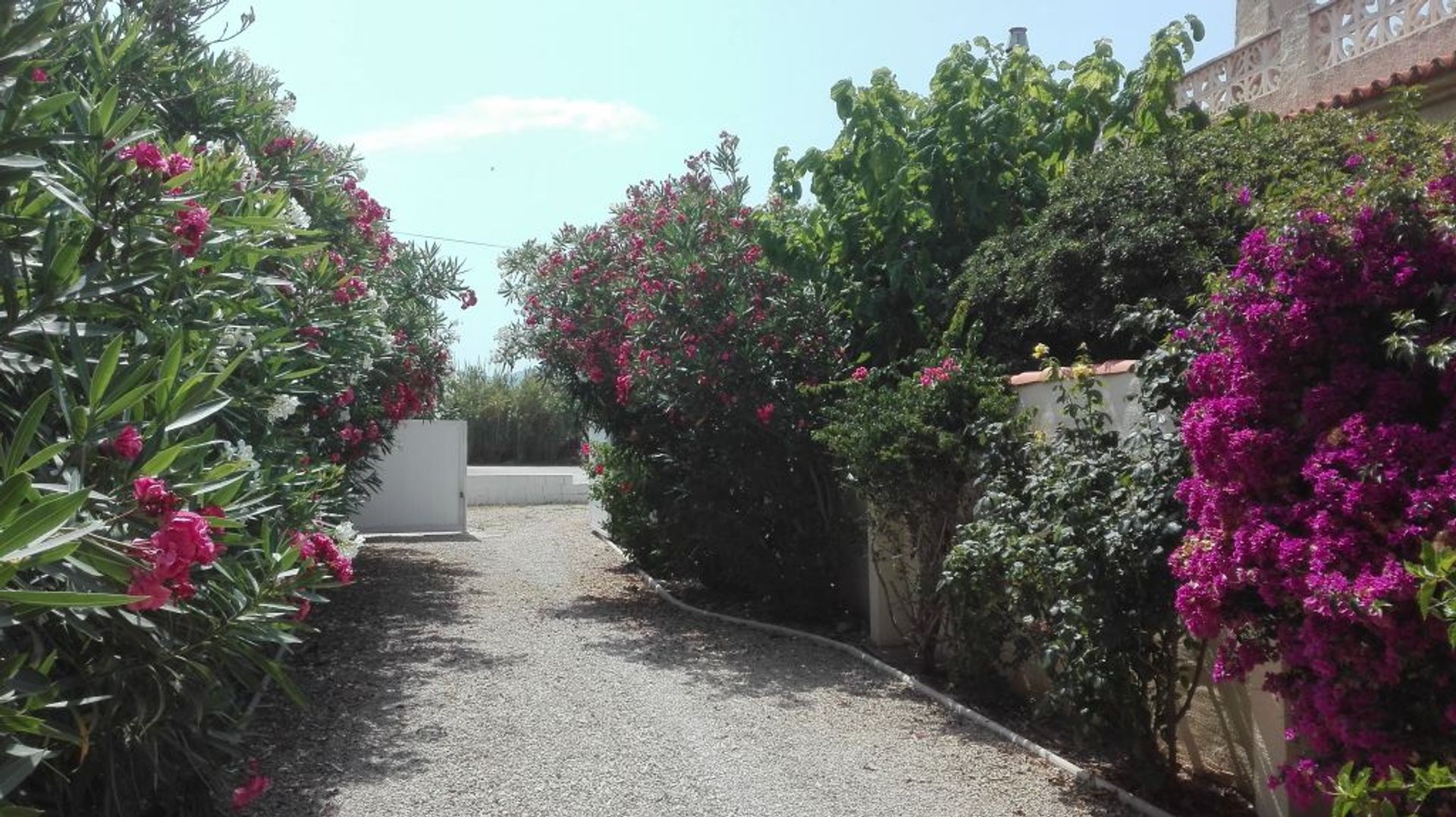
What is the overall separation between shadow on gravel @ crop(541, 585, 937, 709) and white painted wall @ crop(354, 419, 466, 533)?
25.9 ft

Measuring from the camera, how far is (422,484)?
1895 centimetres

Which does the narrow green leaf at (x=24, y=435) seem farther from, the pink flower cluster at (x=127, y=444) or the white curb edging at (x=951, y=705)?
the white curb edging at (x=951, y=705)

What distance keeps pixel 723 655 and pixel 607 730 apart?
253 cm

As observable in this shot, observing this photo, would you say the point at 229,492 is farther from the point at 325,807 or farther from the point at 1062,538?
the point at 1062,538

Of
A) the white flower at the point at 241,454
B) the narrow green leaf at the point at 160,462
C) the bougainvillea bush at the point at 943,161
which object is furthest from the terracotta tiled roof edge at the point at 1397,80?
the narrow green leaf at the point at 160,462

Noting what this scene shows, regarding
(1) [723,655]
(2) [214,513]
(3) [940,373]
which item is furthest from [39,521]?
(1) [723,655]

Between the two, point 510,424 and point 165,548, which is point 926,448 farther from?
point 510,424

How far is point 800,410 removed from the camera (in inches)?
396

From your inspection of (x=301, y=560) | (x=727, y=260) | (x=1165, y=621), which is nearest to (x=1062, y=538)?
(x=1165, y=621)

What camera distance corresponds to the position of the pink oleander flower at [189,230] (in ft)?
13.8

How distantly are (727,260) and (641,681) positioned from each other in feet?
13.0

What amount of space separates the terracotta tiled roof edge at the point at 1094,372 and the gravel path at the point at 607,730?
2.15 metres

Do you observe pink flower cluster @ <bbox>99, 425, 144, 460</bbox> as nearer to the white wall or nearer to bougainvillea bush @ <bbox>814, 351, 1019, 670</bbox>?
the white wall

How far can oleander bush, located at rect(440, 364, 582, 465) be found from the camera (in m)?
31.8
